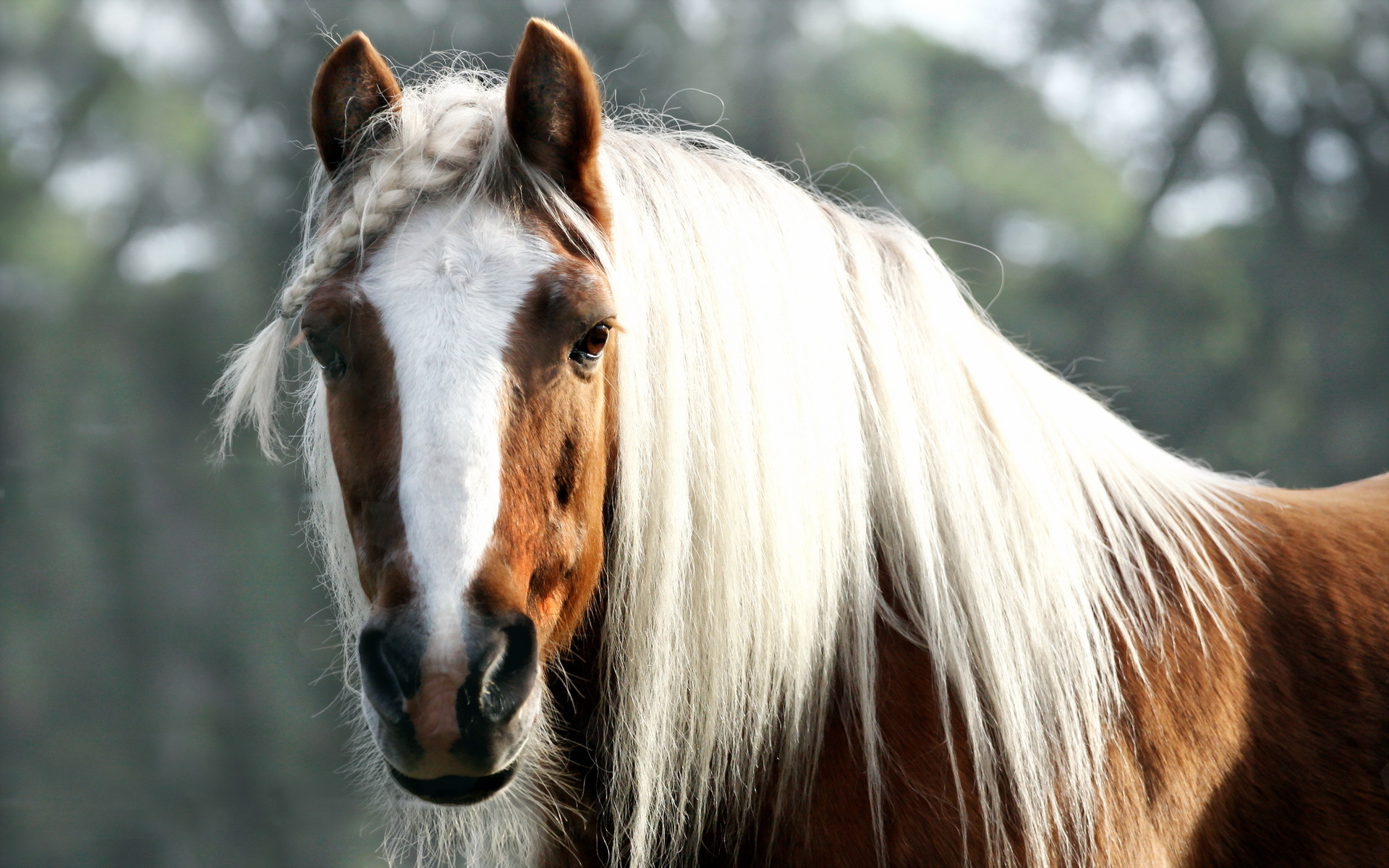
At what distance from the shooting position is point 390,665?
112 centimetres

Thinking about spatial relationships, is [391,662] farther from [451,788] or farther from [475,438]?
[475,438]

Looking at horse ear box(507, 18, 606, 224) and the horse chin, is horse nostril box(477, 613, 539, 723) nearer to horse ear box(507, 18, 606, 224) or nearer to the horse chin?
the horse chin

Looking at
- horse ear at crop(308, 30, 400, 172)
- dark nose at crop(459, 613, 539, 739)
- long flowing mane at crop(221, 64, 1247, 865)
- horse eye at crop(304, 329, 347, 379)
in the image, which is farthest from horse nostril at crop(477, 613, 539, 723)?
horse ear at crop(308, 30, 400, 172)

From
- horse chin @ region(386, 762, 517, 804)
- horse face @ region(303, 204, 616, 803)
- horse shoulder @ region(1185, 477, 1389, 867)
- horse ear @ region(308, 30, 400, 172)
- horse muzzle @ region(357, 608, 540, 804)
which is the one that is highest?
horse ear @ region(308, 30, 400, 172)

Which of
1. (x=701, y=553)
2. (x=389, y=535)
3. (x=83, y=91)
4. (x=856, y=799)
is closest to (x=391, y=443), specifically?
(x=389, y=535)

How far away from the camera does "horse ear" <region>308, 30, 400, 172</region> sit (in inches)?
57.9

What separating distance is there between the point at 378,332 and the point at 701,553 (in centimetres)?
51

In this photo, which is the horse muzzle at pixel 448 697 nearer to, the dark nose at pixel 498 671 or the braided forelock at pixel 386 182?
the dark nose at pixel 498 671

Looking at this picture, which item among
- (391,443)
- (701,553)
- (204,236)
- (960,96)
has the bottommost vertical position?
(701,553)

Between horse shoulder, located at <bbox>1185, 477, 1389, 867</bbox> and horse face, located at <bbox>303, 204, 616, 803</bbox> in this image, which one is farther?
horse shoulder, located at <bbox>1185, 477, 1389, 867</bbox>

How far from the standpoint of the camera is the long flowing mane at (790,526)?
1373 millimetres

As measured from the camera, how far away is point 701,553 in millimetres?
1405

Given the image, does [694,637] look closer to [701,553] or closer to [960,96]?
[701,553]

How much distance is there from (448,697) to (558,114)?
0.80m
